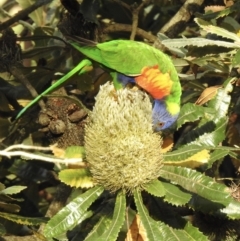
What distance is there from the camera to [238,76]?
229 cm

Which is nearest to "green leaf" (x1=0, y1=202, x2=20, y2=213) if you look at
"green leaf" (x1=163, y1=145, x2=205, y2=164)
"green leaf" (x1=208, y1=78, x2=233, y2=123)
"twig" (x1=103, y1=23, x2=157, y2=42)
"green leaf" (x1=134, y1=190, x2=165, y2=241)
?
"green leaf" (x1=134, y1=190, x2=165, y2=241)

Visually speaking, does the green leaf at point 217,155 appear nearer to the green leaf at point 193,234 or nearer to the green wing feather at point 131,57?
the green leaf at point 193,234

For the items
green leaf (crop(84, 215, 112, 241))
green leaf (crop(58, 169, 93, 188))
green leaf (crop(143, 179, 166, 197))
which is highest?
green leaf (crop(58, 169, 93, 188))

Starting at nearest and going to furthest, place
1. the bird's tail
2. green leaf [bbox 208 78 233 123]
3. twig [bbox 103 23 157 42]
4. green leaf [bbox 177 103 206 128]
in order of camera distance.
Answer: green leaf [bbox 177 103 206 128], green leaf [bbox 208 78 233 123], the bird's tail, twig [bbox 103 23 157 42]

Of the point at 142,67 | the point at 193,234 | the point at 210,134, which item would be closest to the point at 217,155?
the point at 210,134

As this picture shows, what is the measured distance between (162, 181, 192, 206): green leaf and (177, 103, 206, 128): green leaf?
280mm

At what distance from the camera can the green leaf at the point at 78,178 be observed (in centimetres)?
187

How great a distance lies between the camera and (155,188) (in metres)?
1.84

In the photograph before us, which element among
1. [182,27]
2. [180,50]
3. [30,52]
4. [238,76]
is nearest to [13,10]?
[30,52]

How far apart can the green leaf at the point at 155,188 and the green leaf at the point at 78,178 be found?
0.18 meters

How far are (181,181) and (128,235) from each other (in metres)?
0.24

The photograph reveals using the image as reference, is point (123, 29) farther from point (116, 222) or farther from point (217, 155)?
point (116, 222)

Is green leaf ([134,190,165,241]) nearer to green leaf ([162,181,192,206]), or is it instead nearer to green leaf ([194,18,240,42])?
green leaf ([162,181,192,206])

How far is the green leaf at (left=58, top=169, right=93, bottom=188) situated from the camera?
187 centimetres
